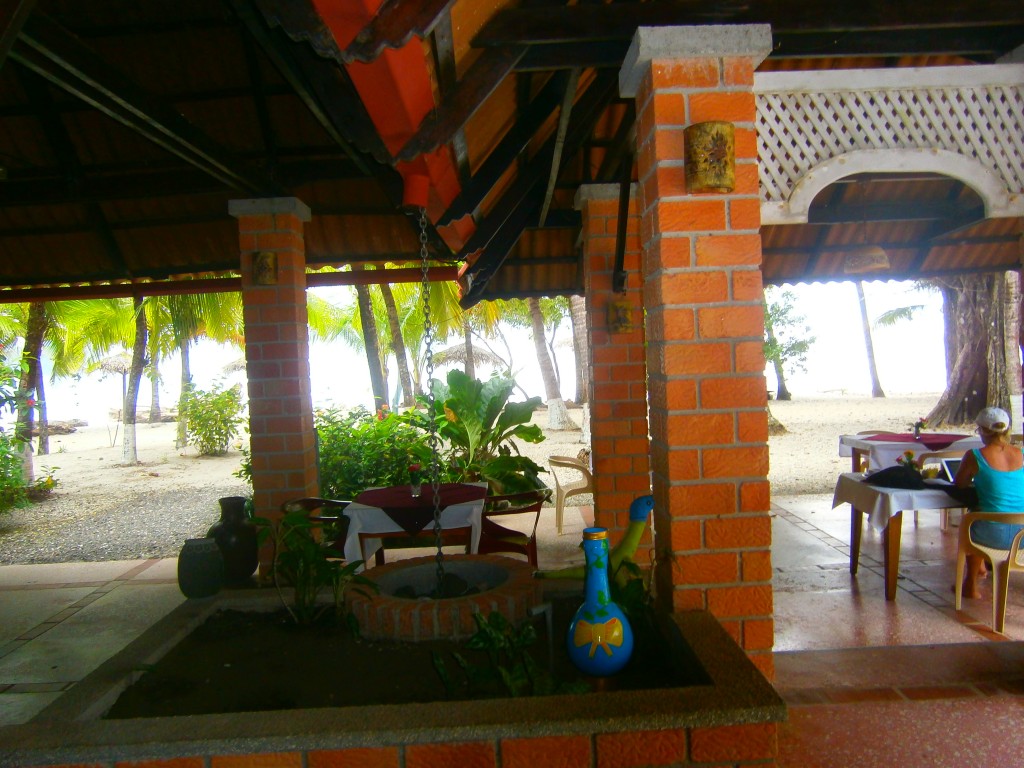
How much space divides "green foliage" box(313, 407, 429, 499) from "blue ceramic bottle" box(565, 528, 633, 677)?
503 cm

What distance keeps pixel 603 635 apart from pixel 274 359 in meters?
3.16

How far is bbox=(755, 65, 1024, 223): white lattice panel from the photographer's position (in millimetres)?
3400

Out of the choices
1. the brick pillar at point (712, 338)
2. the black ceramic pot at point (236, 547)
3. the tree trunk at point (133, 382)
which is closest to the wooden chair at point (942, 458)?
the brick pillar at point (712, 338)

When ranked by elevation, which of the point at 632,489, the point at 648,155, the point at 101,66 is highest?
the point at 101,66

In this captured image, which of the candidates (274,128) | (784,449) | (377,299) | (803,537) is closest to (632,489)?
(803,537)

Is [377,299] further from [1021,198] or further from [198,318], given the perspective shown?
[1021,198]

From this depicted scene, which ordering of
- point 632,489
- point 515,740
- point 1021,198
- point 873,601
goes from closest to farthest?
point 515,740, point 1021,198, point 873,601, point 632,489

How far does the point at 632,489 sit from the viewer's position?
480cm

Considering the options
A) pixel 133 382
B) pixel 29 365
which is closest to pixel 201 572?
pixel 29 365

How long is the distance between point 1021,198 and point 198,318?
12395 mm

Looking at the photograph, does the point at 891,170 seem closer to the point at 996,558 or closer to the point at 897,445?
the point at 996,558

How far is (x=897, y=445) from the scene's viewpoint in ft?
22.0

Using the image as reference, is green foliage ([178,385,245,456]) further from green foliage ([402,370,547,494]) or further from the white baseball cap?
the white baseball cap

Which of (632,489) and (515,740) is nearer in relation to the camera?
(515,740)
